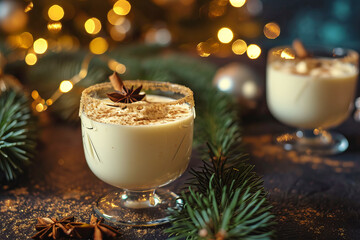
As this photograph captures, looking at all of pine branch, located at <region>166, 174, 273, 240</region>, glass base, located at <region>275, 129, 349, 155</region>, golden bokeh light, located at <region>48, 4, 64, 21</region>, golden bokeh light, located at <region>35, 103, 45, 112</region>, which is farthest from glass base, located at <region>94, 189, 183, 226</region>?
golden bokeh light, located at <region>48, 4, 64, 21</region>

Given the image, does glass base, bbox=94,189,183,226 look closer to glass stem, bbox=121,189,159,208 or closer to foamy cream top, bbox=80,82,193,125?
glass stem, bbox=121,189,159,208

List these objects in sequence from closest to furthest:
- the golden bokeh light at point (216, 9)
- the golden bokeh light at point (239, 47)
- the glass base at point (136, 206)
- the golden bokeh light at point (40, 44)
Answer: the glass base at point (136, 206)
the golden bokeh light at point (40, 44)
the golden bokeh light at point (216, 9)
the golden bokeh light at point (239, 47)

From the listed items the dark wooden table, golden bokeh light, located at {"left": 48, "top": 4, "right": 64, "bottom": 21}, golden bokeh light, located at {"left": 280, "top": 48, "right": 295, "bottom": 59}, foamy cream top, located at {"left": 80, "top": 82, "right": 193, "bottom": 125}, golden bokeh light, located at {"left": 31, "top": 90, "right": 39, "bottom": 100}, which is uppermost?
golden bokeh light, located at {"left": 48, "top": 4, "right": 64, "bottom": 21}

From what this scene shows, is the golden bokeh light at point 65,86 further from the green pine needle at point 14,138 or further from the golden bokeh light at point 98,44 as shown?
the golden bokeh light at point 98,44

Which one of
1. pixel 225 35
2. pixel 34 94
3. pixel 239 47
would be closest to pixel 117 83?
pixel 34 94

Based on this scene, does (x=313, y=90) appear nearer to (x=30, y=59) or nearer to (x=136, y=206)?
(x=136, y=206)

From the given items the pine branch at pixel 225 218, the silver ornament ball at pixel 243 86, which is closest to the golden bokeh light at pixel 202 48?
the silver ornament ball at pixel 243 86

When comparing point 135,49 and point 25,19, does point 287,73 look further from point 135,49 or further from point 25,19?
point 25,19
